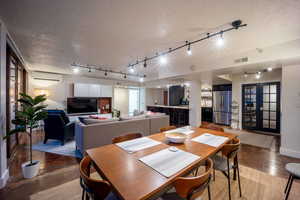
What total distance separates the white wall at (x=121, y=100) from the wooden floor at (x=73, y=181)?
5043 mm

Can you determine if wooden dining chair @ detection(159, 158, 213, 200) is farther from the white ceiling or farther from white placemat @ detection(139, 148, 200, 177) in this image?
the white ceiling

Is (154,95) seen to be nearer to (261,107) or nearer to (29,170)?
(261,107)

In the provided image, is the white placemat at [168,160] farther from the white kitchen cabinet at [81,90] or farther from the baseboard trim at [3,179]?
the white kitchen cabinet at [81,90]

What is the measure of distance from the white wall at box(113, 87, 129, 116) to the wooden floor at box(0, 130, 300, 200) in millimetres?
5043

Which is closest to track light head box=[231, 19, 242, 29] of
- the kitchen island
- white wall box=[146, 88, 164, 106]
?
the kitchen island

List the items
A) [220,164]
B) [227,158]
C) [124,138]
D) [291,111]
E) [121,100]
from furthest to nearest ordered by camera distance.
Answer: [121,100] → [291,111] → [124,138] → [220,164] → [227,158]

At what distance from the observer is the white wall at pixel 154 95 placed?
8.70 m

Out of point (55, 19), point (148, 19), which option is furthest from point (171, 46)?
point (55, 19)

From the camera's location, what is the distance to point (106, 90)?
6969 mm

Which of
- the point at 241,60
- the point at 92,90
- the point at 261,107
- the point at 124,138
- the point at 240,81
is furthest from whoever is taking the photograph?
the point at 92,90

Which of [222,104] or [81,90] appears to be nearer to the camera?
[81,90]

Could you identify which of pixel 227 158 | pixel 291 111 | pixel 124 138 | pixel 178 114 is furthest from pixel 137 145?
pixel 178 114

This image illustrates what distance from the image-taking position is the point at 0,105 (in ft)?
6.42

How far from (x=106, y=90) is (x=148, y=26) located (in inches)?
213
